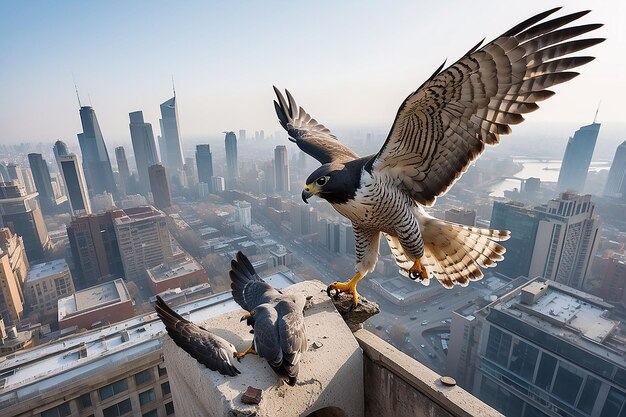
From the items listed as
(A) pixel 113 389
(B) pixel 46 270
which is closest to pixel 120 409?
(A) pixel 113 389

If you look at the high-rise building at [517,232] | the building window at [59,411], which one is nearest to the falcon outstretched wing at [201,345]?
the building window at [59,411]

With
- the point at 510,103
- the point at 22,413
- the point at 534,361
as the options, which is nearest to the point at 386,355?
the point at 510,103

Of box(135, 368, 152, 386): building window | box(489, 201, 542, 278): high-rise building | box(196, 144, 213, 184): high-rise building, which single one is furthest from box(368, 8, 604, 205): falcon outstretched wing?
box(196, 144, 213, 184): high-rise building

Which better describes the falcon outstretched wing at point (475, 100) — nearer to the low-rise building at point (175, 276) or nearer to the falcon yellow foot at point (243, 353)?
the falcon yellow foot at point (243, 353)

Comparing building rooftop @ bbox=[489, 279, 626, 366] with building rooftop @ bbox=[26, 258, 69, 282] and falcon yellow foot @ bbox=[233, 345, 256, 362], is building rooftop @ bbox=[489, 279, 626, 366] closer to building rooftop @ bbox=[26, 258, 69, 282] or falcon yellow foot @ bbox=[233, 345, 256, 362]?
falcon yellow foot @ bbox=[233, 345, 256, 362]

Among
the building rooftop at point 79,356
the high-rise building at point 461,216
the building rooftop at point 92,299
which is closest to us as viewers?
the building rooftop at point 79,356
